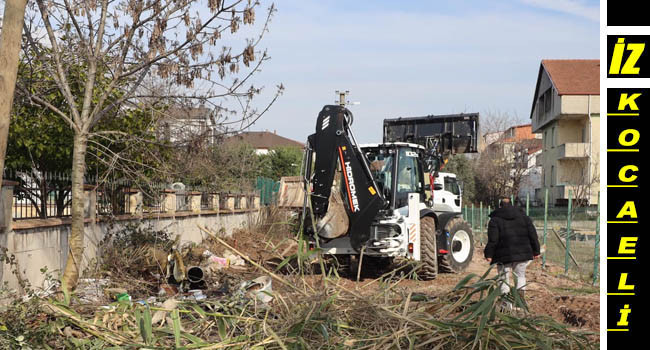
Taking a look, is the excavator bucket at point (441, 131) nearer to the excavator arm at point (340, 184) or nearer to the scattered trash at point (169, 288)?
the excavator arm at point (340, 184)

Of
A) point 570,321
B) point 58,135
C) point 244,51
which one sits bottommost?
point 570,321

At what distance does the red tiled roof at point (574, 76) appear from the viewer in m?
37.2

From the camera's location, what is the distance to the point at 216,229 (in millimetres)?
20000

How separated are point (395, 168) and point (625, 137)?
5589mm

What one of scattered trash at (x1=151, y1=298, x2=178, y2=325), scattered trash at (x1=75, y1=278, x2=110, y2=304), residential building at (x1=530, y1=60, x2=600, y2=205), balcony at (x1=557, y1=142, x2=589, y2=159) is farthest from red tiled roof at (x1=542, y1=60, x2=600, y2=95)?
scattered trash at (x1=151, y1=298, x2=178, y2=325)

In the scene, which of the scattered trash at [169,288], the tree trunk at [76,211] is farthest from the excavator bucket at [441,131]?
the tree trunk at [76,211]

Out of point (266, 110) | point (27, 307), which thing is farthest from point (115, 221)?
point (27, 307)

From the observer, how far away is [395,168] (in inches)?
505

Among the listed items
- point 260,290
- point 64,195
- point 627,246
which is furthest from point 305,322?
point 64,195

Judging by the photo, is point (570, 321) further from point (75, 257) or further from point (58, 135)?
point (58, 135)

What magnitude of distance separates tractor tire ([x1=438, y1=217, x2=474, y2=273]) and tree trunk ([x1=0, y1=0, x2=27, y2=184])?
975 centimetres

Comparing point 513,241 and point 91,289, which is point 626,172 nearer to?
point 513,241

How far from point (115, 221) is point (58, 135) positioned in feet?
6.23

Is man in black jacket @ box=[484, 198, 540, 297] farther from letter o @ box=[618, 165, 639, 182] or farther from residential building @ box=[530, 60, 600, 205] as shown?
residential building @ box=[530, 60, 600, 205]
